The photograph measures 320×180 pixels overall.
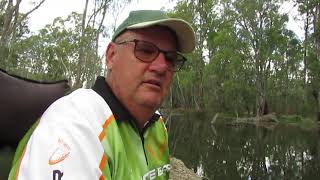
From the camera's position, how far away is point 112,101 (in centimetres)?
141

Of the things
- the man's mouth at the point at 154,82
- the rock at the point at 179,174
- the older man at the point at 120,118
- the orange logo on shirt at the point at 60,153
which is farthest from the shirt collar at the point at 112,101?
the rock at the point at 179,174

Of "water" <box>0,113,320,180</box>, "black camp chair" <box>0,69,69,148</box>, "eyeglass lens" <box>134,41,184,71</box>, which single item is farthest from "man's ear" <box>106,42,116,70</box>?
"water" <box>0,113,320,180</box>

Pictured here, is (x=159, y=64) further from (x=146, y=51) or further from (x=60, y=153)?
(x=60, y=153)

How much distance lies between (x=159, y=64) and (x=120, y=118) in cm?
25

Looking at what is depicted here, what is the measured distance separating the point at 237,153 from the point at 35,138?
13.3 metres

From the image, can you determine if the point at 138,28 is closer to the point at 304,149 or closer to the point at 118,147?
the point at 118,147

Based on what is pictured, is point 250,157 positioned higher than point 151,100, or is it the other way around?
point 151,100

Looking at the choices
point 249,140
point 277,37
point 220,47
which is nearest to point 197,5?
point 220,47

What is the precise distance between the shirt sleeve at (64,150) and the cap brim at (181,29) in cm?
41

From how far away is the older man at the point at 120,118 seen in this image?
1057 millimetres

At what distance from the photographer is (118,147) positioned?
1.26m

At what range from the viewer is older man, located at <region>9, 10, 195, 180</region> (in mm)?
1057

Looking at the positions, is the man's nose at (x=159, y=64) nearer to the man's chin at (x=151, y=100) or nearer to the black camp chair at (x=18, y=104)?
the man's chin at (x=151, y=100)

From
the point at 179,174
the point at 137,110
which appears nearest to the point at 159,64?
the point at 137,110
